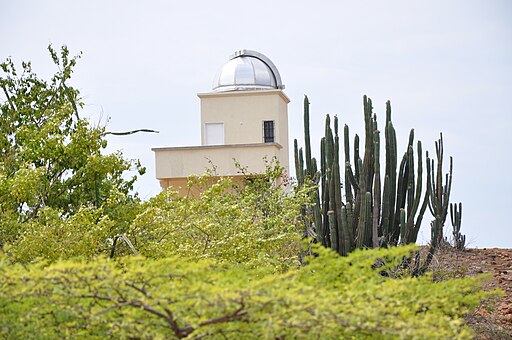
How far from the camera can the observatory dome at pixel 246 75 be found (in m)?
28.0

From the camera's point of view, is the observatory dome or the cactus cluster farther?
the observatory dome

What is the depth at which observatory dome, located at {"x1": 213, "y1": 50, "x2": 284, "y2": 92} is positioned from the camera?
2802 cm

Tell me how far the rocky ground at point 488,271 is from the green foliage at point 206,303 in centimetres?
753

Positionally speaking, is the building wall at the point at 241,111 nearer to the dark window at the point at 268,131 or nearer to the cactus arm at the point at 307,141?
the dark window at the point at 268,131

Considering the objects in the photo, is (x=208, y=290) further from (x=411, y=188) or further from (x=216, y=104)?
(x=216, y=104)

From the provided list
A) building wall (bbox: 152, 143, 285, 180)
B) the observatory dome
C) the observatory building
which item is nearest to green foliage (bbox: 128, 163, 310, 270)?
building wall (bbox: 152, 143, 285, 180)

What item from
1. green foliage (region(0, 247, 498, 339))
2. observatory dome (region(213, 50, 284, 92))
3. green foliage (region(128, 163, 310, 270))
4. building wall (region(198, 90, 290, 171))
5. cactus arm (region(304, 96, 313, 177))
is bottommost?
green foliage (region(0, 247, 498, 339))

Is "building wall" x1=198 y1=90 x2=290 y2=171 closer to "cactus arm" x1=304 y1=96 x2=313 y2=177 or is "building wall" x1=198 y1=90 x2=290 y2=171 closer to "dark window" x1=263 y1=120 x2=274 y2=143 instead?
"dark window" x1=263 y1=120 x2=274 y2=143

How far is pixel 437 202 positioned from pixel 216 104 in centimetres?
1319

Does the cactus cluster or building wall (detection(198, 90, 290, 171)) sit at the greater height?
building wall (detection(198, 90, 290, 171))

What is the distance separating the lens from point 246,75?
28.0 meters

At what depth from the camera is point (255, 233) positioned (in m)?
12.7

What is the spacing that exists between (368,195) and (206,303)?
7.94 meters

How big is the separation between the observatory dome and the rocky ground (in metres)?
9.86
